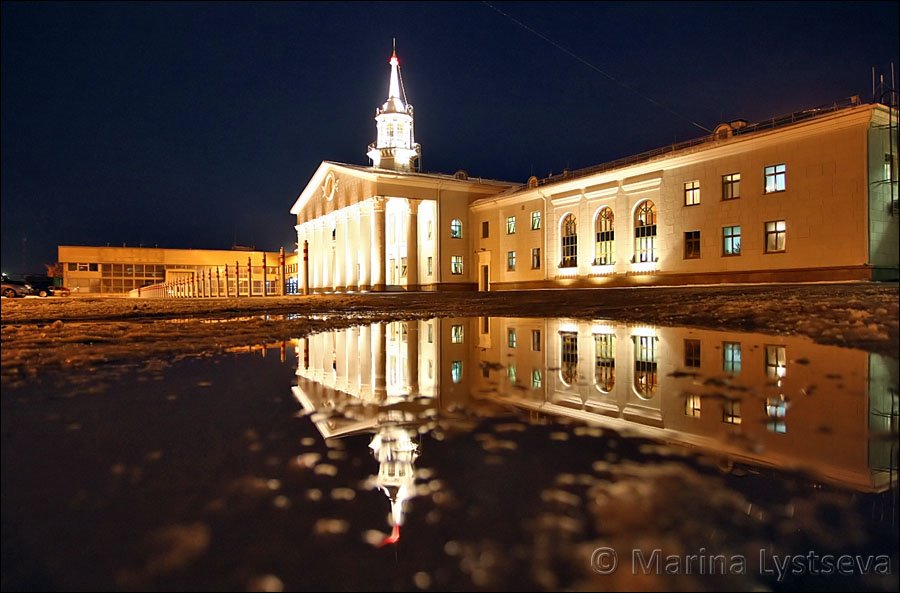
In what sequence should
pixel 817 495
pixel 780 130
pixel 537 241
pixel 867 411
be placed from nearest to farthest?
pixel 817 495
pixel 867 411
pixel 780 130
pixel 537 241

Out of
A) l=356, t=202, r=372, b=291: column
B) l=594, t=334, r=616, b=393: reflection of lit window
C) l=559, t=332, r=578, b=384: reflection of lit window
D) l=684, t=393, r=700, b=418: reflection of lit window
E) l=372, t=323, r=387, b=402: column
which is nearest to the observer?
l=684, t=393, r=700, b=418: reflection of lit window

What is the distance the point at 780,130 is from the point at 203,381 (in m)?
26.8

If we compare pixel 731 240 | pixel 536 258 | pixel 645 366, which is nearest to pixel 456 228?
pixel 536 258

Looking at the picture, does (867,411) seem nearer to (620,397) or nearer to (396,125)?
(620,397)

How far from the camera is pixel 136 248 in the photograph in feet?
268

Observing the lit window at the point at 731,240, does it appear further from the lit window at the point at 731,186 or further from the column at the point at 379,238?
the column at the point at 379,238

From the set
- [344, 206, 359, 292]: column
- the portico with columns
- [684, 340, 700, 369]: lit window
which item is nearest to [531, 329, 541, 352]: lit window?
[684, 340, 700, 369]: lit window

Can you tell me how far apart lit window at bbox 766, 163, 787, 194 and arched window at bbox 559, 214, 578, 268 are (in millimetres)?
12308

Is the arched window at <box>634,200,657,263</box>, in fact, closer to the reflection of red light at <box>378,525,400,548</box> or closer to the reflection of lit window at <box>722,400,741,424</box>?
the reflection of lit window at <box>722,400,741,424</box>

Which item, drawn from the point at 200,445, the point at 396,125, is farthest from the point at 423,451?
the point at 396,125

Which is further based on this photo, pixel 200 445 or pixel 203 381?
pixel 203 381

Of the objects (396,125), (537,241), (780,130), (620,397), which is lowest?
(620,397)

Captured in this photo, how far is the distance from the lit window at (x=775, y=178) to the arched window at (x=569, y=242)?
1231 centimetres

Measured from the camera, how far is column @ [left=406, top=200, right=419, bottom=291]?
148 feet
